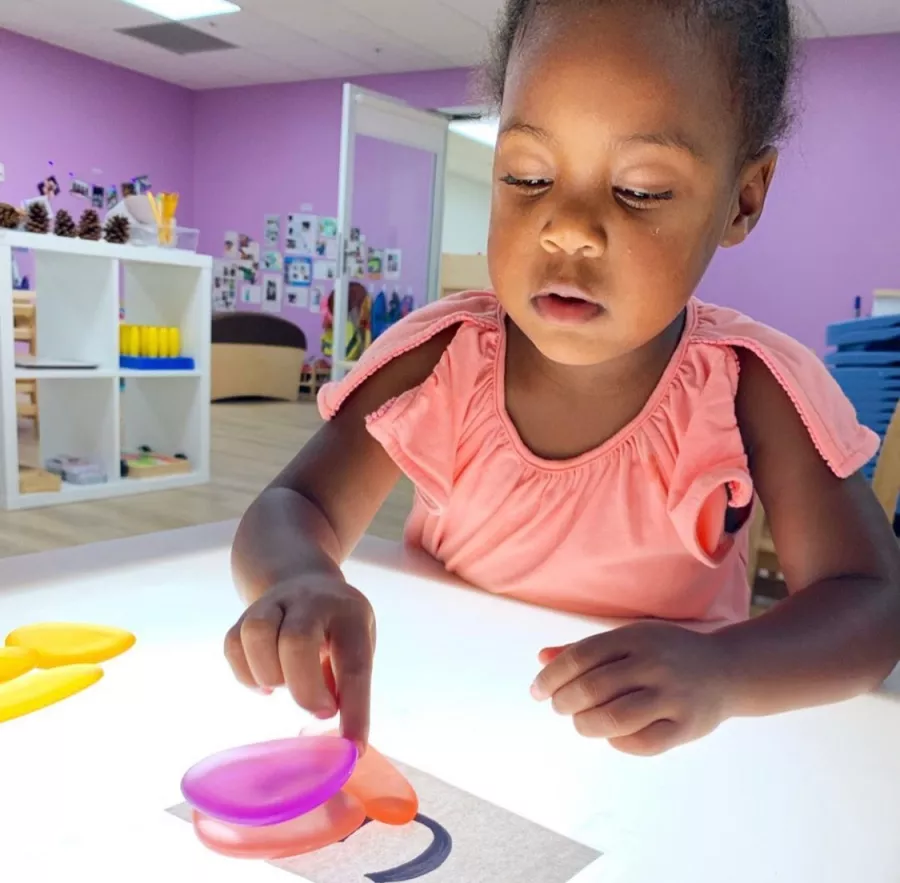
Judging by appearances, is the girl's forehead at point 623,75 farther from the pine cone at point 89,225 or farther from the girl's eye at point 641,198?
the pine cone at point 89,225

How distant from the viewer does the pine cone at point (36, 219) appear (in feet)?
8.34

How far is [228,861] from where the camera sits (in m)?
0.30

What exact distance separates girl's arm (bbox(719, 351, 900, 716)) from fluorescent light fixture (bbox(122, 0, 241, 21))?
474cm

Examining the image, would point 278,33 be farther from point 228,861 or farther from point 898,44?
point 228,861

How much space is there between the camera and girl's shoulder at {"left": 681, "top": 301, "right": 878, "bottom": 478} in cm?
56

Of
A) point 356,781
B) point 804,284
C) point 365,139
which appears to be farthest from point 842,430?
point 365,139

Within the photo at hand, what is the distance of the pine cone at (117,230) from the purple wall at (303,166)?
2.54 m

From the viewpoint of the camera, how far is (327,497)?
0.62 meters

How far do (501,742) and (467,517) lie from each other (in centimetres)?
32

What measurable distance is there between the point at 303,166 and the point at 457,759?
6.24 meters

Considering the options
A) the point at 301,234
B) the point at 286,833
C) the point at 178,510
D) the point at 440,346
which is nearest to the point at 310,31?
the point at 301,234

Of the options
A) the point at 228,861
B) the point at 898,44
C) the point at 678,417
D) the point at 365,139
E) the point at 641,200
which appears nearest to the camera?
the point at 228,861

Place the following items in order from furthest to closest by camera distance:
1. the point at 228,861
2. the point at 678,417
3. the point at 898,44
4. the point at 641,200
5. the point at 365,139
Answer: the point at 365,139
the point at 898,44
the point at 678,417
the point at 641,200
the point at 228,861

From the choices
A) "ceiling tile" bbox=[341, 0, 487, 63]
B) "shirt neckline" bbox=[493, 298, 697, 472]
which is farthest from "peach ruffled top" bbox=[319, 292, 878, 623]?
"ceiling tile" bbox=[341, 0, 487, 63]
